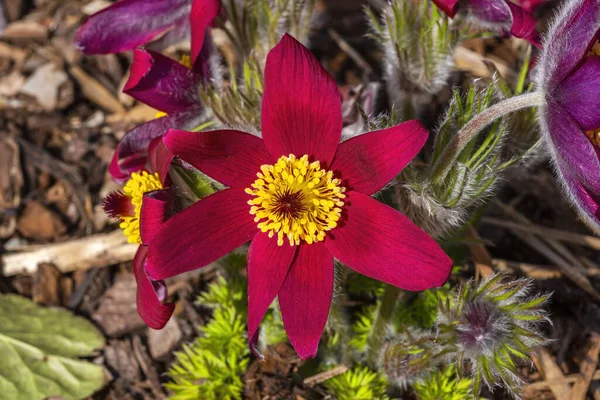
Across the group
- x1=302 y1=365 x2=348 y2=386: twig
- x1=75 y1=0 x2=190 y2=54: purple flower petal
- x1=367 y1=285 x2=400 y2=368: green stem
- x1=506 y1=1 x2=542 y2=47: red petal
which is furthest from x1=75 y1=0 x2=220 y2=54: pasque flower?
x1=302 y1=365 x2=348 y2=386: twig

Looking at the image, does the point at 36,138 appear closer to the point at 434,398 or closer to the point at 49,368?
the point at 49,368

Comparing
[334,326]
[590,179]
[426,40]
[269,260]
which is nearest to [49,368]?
[334,326]

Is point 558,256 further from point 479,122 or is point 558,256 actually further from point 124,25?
point 124,25

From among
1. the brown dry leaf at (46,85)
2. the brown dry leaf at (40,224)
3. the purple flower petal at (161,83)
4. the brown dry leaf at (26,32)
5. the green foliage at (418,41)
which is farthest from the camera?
the brown dry leaf at (26,32)

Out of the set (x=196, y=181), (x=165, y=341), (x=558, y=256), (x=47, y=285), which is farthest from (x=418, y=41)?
(x=47, y=285)

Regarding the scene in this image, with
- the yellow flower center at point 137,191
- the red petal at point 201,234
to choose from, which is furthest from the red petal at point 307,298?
the yellow flower center at point 137,191

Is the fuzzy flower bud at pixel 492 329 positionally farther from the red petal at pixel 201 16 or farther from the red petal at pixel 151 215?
the red petal at pixel 201 16
